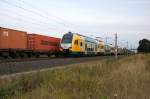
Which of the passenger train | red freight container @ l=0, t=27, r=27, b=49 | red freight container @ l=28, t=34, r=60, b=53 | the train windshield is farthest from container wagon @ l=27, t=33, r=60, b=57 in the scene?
the train windshield

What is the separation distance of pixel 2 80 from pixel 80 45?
29.8m

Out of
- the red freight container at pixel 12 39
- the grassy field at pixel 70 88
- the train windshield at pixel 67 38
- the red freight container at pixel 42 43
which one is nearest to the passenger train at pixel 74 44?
the train windshield at pixel 67 38

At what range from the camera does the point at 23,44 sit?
34.7m

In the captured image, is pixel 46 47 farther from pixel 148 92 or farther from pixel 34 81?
pixel 148 92

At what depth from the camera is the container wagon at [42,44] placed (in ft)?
122

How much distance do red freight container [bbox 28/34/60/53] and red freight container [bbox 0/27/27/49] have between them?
189 centimetres

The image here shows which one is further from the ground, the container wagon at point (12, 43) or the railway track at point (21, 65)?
the container wagon at point (12, 43)

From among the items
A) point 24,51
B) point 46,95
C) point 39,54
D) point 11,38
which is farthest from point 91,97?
point 39,54

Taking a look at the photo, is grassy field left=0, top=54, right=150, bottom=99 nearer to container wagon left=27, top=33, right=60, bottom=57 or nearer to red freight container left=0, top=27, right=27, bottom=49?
red freight container left=0, top=27, right=27, bottom=49

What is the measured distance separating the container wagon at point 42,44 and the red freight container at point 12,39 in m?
1.90

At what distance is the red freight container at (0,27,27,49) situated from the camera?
29503 millimetres

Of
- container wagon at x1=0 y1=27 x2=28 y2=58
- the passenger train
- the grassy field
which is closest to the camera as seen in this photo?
the grassy field

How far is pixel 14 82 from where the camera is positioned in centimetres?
1054

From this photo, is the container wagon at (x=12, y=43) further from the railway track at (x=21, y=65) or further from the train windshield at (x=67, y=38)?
the railway track at (x=21, y=65)
